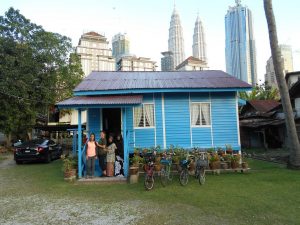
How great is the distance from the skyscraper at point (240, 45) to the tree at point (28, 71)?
33724 millimetres

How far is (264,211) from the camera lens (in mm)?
6715

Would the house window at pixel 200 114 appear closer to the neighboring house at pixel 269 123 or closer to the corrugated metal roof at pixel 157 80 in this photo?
the corrugated metal roof at pixel 157 80

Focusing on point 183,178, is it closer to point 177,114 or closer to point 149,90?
point 177,114

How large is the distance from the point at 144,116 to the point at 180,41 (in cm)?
11639

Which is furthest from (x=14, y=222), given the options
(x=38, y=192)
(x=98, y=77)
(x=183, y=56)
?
(x=183, y=56)

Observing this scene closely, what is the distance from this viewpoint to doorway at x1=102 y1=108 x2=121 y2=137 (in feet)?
46.2

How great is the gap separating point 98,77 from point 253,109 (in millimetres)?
20794

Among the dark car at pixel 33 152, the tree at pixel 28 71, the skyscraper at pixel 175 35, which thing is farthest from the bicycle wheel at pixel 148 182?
the skyscraper at pixel 175 35

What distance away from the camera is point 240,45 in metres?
62.7

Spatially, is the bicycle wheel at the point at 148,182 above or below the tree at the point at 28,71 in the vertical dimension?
below

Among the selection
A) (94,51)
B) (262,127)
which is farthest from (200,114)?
(94,51)

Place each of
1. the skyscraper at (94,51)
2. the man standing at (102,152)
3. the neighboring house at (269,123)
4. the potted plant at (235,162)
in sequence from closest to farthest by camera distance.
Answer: the man standing at (102,152)
the potted plant at (235,162)
the neighboring house at (269,123)
the skyscraper at (94,51)

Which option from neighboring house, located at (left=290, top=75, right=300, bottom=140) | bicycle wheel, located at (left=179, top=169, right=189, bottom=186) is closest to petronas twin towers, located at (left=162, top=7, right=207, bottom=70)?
neighboring house, located at (left=290, top=75, right=300, bottom=140)

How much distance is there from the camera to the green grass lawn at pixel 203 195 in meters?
6.40
